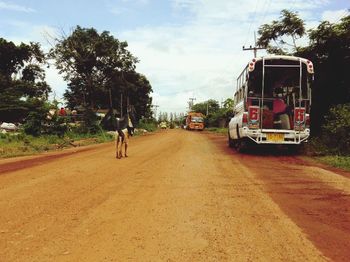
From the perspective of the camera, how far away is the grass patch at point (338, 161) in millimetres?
12444

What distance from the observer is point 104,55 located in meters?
A: 39.3

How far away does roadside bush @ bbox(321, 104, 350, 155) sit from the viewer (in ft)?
49.4

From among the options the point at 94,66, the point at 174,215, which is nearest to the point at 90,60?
the point at 94,66

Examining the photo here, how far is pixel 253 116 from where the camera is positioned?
15625mm

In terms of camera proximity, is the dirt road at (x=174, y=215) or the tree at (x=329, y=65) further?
the tree at (x=329, y=65)

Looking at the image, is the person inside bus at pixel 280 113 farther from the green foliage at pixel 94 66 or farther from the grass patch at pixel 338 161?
the green foliage at pixel 94 66

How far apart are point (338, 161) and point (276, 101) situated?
4.26 m

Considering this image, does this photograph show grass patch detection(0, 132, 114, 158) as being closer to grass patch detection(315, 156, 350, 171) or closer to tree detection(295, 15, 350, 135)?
grass patch detection(315, 156, 350, 171)

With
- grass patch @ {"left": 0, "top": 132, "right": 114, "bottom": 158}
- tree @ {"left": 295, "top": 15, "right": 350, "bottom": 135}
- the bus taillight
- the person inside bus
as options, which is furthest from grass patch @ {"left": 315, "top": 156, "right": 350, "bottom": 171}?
grass patch @ {"left": 0, "top": 132, "right": 114, "bottom": 158}

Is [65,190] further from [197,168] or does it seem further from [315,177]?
[315,177]

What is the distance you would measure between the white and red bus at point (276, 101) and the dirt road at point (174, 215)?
14.6 ft


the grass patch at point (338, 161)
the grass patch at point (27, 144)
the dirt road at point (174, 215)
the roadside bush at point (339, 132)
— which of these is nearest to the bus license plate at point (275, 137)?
the grass patch at point (338, 161)

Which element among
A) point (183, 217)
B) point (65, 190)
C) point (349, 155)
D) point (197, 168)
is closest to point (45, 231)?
point (183, 217)

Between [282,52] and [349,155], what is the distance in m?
9.88
